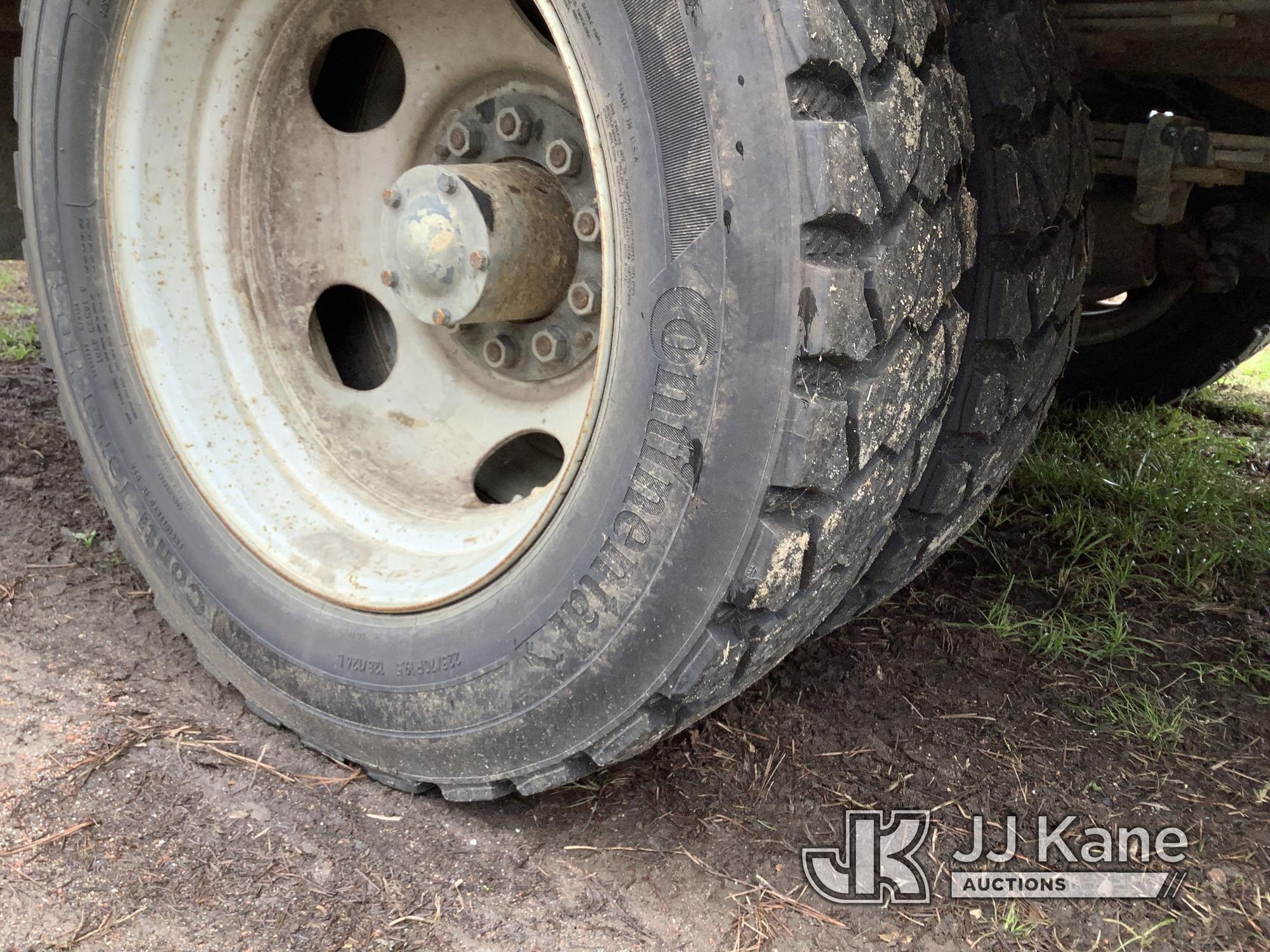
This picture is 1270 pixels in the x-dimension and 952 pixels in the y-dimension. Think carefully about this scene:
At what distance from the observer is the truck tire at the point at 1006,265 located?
1.52 m

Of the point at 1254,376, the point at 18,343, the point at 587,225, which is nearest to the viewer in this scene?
the point at 587,225

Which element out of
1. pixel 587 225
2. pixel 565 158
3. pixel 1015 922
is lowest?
pixel 1015 922

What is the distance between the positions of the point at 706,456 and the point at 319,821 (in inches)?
32.9

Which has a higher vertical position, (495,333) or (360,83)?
(360,83)

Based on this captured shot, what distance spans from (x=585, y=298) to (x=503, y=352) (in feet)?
0.70

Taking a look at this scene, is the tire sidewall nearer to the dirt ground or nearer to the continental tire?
the continental tire

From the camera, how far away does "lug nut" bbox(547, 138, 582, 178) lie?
1780 mm

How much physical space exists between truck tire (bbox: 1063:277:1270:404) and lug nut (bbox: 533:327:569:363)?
1.96 meters

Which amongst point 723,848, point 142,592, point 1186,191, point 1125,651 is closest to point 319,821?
point 723,848

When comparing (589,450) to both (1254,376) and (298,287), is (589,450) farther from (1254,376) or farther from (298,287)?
(1254,376)

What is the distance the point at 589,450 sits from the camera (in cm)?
141

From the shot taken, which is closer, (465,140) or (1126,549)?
(465,140)

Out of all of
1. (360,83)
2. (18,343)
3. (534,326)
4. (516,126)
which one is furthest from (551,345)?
(18,343)

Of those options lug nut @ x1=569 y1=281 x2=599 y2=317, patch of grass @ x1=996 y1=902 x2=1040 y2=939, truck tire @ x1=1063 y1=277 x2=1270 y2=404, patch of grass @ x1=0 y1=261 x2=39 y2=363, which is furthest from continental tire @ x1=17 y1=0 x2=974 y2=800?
truck tire @ x1=1063 y1=277 x2=1270 y2=404
